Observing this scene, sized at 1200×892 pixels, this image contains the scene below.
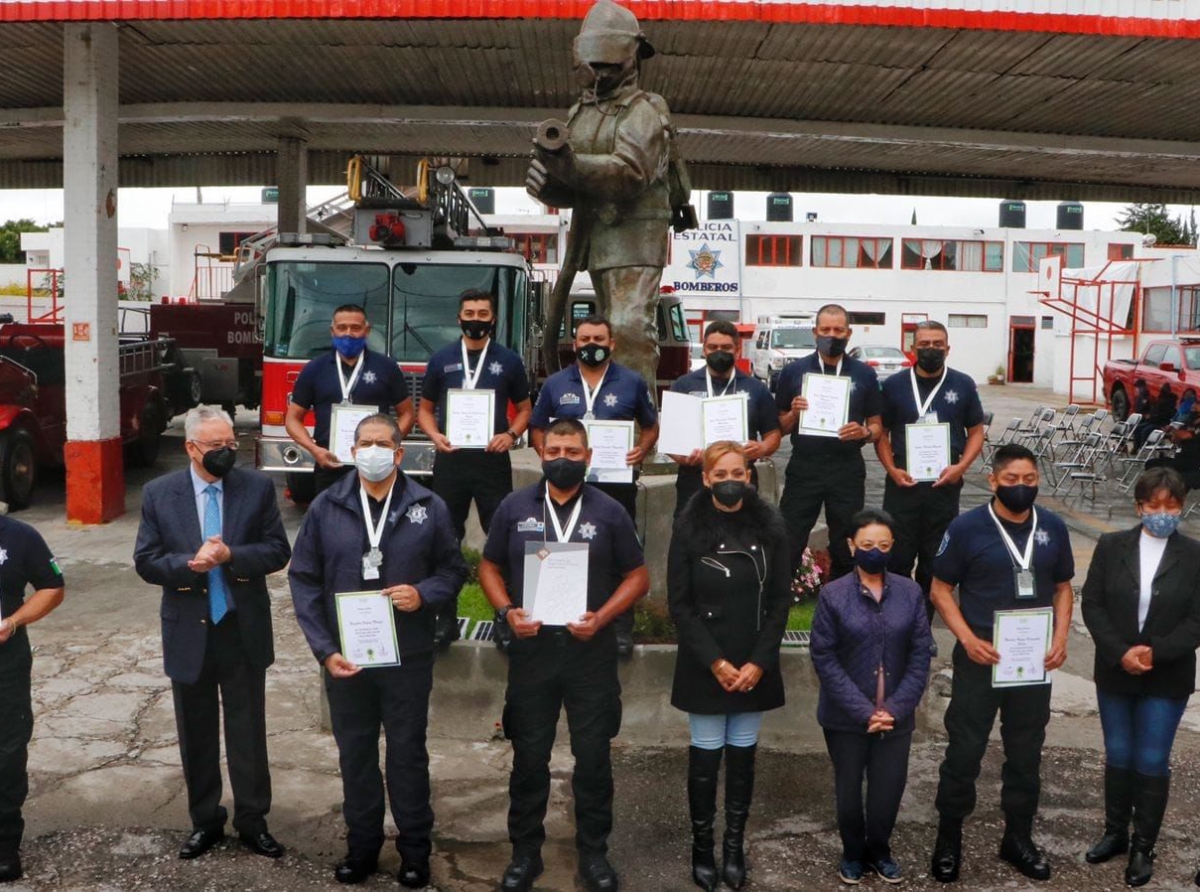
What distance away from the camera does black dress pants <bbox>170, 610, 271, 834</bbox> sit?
5.13 meters

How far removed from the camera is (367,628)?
480 cm

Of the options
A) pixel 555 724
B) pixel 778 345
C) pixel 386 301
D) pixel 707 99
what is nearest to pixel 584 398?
pixel 555 724

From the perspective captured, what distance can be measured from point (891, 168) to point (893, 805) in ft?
53.6

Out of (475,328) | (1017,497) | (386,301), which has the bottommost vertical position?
(1017,497)

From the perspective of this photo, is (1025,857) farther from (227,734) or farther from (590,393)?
(227,734)

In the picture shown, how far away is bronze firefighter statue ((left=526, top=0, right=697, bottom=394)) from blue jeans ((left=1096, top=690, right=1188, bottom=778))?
10.8 feet

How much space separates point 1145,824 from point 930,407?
106 inches

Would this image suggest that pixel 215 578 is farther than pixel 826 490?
No

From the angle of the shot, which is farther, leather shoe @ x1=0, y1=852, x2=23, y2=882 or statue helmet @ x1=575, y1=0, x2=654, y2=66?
statue helmet @ x1=575, y1=0, x2=654, y2=66

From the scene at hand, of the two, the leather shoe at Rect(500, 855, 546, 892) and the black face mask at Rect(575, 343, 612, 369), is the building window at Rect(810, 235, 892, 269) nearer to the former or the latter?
the black face mask at Rect(575, 343, 612, 369)

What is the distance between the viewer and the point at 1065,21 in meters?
10.7

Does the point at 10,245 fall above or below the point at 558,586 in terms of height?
above

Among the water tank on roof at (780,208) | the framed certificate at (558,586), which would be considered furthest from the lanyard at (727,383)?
the water tank on roof at (780,208)

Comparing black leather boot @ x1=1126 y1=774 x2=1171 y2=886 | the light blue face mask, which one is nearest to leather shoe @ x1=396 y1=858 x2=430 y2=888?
black leather boot @ x1=1126 y1=774 x2=1171 y2=886
